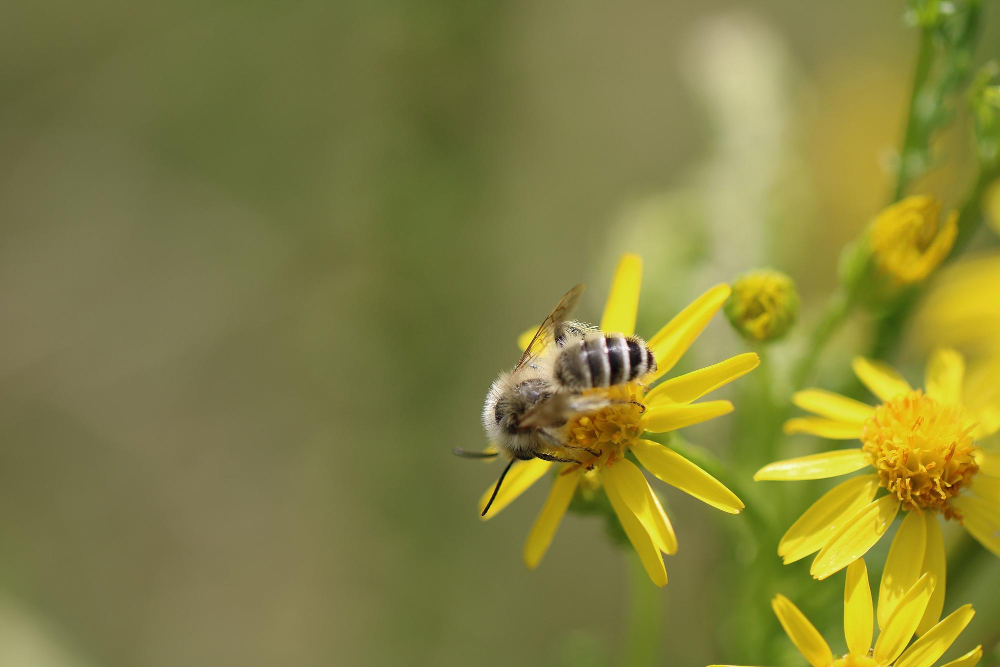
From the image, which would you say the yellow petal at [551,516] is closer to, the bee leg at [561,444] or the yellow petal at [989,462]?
the bee leg at [561,444]

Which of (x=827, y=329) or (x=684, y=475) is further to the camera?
(x=827, y=329)

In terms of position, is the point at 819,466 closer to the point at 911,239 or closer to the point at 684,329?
the point at 684,329

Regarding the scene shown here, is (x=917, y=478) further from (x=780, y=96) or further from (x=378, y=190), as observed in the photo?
(x=378, y=190)

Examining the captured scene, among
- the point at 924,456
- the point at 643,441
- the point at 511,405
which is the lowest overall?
the point at 511,405

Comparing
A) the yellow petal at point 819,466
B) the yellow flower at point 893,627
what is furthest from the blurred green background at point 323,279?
the yellow flower at point 893,627

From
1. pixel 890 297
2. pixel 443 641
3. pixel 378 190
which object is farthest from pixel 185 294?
pixel 890 297

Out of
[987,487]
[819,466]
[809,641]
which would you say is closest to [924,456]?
[987,487]
